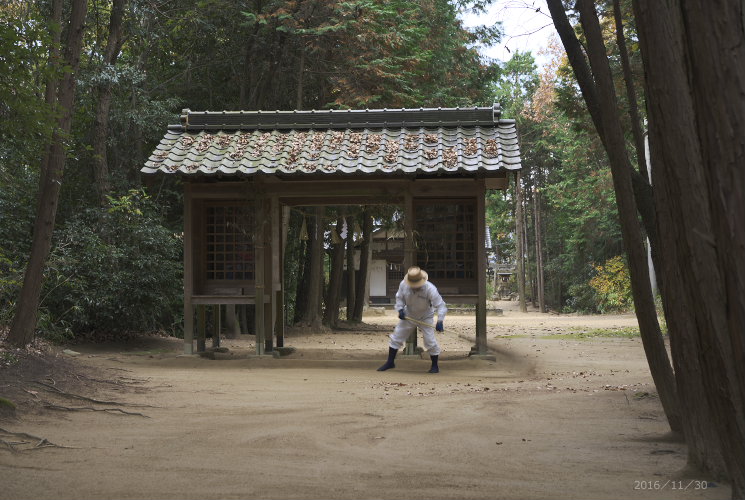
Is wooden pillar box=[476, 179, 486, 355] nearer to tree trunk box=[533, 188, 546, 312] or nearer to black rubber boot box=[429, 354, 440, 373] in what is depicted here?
black rubber boot box=[429, 354, 440, 373]

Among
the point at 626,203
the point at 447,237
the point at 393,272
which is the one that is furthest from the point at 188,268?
the point at 393,272

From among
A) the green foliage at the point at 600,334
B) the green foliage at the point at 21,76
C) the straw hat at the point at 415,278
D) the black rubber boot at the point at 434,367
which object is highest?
the green foliage at the point at 21,76

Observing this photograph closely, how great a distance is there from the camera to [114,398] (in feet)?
28.3

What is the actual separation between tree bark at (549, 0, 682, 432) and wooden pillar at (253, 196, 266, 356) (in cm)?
770

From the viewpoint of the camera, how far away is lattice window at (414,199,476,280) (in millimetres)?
13594

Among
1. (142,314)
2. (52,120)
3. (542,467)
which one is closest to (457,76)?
(142,314)

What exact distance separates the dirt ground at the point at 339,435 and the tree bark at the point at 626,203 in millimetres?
733

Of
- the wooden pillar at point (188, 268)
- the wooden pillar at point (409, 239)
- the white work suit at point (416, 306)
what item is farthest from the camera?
the wooden pillar at point (188, 268)

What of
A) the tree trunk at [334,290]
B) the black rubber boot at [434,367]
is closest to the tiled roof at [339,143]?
the black rubber boot at [434,367]

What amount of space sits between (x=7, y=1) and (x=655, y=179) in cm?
1366

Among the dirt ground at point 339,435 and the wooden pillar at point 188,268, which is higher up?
the wooden pillar at point 188,268

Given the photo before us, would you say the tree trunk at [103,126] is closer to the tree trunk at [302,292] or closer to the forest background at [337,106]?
the forest background at [337,106]

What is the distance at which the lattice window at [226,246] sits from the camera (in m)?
13.7

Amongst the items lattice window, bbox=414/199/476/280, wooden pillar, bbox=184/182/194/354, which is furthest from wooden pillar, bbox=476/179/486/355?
wooden pillar, bbox=184/182/194/354
